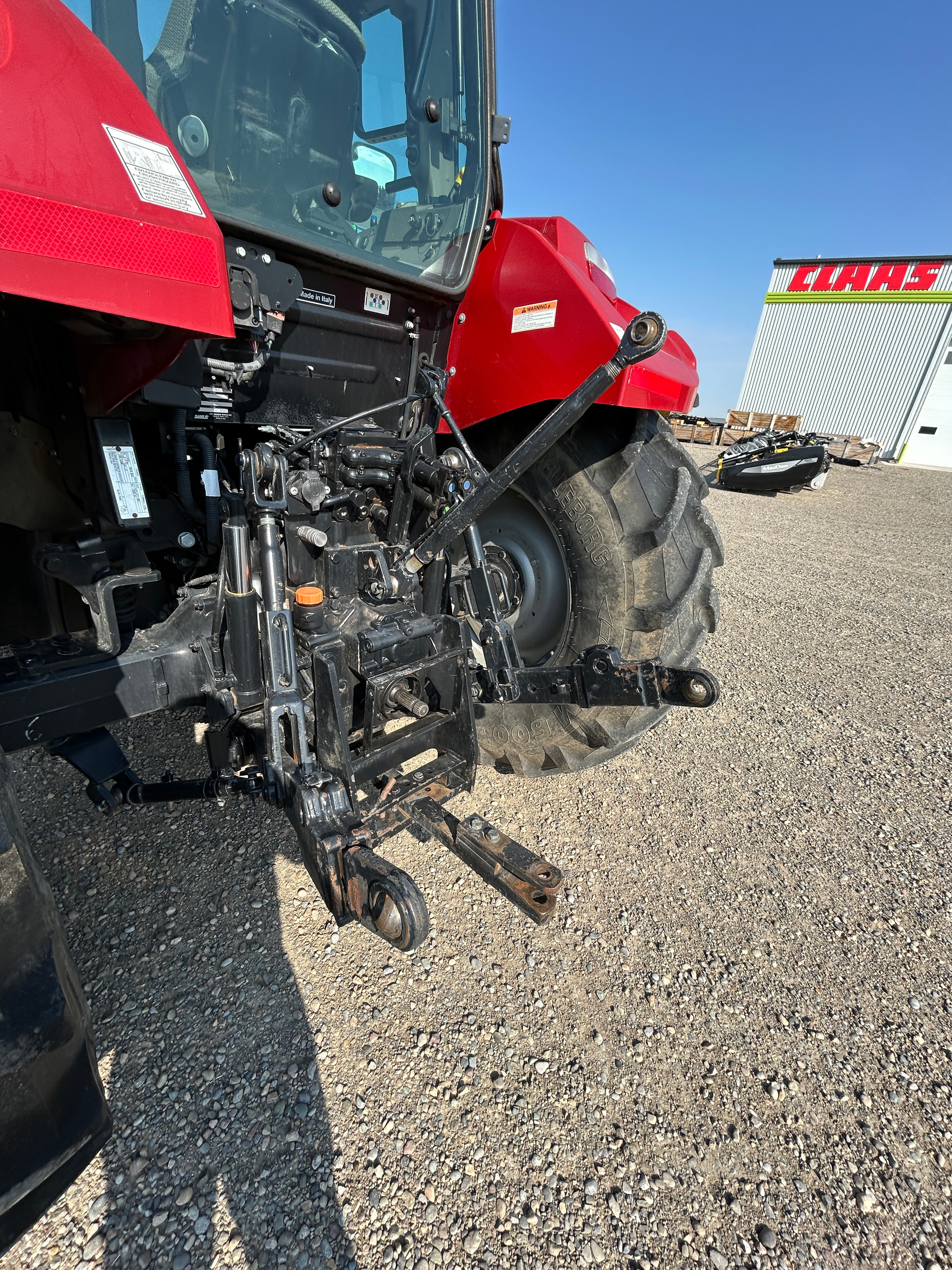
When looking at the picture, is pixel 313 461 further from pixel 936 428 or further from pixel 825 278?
pixel 825 278

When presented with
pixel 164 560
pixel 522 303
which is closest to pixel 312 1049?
pixel 164 560

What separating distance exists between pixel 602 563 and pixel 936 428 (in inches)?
995

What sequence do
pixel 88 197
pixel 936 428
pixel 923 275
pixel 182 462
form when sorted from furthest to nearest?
pixel 936 428
pixel 923 275
pixel 182 462
pixel 88 197


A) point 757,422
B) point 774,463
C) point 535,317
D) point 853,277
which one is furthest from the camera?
point 853,277

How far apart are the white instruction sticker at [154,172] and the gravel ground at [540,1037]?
5.90 feet

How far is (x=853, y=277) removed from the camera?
21.3 meters

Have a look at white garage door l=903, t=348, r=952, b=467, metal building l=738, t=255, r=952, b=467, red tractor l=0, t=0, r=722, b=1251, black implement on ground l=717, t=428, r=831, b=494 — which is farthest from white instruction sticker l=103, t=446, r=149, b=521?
white garage door l=903, t=348, r=952, b=467

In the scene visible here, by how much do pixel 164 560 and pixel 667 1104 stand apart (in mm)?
2182

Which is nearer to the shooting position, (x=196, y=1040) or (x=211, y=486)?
(x=196, y=1040)

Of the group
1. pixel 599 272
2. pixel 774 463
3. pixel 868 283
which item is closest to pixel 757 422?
pixel 774 463

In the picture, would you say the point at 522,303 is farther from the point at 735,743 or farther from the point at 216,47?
the point at 735,743

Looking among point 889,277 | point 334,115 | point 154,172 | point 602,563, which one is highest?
point 889,277

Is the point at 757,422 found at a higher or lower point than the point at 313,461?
lower

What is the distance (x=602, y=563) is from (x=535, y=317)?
82 centimetres
